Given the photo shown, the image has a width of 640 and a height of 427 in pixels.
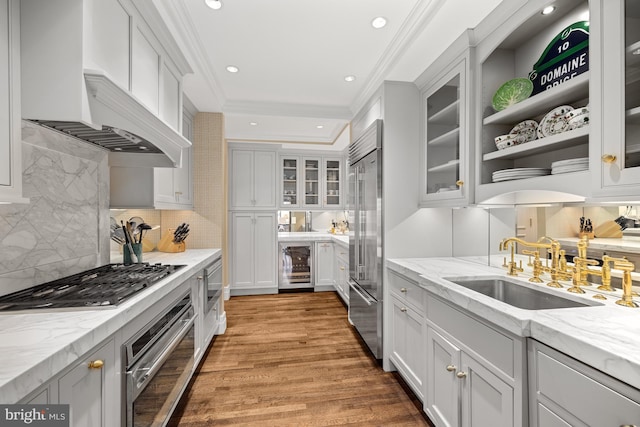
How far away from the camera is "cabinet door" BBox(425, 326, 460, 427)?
4.87 ft

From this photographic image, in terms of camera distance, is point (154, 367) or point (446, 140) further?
point (446, 140)

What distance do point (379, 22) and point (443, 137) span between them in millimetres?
903

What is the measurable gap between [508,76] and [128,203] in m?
2.78

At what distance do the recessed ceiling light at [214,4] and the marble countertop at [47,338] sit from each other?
5.60 ft

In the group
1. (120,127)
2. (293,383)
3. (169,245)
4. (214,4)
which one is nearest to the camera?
(120,127)

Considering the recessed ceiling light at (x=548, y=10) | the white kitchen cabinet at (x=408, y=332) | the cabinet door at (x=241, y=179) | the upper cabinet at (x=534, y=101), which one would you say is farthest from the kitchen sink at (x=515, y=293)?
the cabinet door at (x=241, y=179)

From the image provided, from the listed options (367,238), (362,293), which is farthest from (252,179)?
(362,293)

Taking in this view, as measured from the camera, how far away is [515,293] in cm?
169

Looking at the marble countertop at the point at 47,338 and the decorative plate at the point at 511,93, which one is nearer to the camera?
the marble countertop at the point at 47,338

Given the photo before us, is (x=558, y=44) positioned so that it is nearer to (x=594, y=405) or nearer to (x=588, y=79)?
(x=588, y=79)

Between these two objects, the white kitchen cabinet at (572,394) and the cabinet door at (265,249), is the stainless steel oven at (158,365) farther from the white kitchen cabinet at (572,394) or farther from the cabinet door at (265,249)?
the cabinet door at (265,249)

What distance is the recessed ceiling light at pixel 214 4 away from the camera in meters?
1.72

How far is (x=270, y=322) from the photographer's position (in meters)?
3.46

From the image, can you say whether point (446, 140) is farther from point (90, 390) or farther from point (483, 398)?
point (90, 390)
